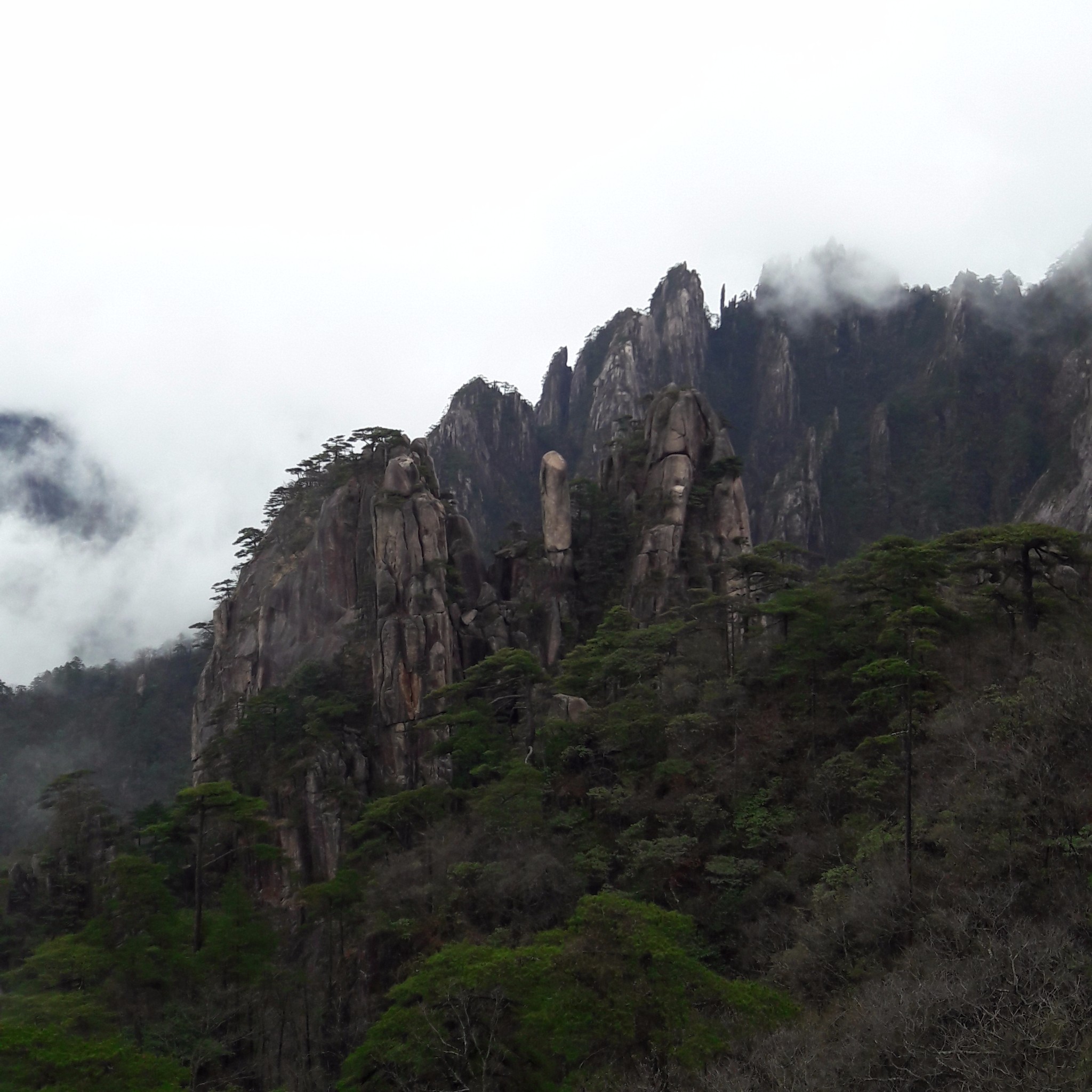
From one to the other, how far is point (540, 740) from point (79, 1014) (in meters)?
19.3

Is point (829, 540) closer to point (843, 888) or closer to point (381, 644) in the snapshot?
point (381, 644)

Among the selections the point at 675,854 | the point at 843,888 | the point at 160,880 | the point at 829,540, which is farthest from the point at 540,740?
the point at 829,540

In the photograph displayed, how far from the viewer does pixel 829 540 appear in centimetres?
10538

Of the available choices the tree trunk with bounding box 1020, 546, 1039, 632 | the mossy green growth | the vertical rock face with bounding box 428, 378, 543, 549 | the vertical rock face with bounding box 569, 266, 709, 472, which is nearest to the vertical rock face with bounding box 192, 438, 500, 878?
the tree trunk with bounding box 1020, 546, 1039, 632

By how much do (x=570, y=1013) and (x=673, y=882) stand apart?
1204 cm

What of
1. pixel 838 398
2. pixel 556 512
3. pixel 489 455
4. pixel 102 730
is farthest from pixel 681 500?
pixel 102 730

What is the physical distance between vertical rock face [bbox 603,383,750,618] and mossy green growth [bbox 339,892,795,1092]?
37589 mm

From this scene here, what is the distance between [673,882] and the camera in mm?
28453

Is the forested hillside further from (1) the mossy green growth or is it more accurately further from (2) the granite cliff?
(1) the mossy green growth

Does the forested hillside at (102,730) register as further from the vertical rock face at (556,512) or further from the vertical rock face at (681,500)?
the vertical rock face at (681,500)

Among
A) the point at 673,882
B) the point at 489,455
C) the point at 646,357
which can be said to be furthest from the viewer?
the point at 646,357

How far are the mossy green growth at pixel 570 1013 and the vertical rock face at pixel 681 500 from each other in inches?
1480

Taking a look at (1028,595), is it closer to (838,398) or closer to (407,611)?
(407,611)

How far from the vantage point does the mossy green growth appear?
1673 cm
